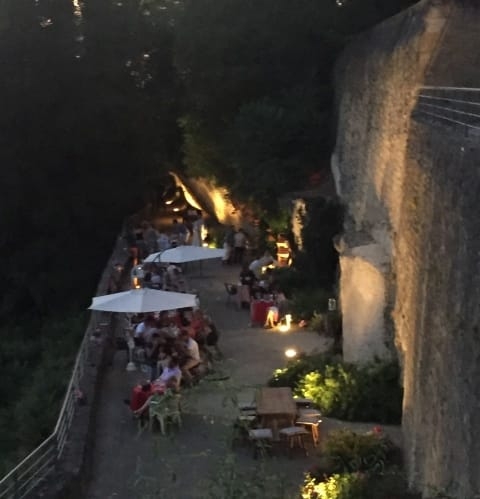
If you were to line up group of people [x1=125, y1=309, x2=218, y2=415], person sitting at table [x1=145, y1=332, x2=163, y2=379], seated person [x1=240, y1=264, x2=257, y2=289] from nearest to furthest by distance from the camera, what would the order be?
group of people [x1=125, y1=309, x2=218, y2=415] < person sitting at table [x1=145, y1=332, x2=163, y2=379] < seated person [x1=240, y1=264, x2=257, y2=289]

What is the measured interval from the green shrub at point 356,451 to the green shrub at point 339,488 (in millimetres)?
345

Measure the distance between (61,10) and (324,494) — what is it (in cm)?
1944

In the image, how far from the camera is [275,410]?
32.0ft

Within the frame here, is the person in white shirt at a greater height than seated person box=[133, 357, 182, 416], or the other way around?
the person in white shirt

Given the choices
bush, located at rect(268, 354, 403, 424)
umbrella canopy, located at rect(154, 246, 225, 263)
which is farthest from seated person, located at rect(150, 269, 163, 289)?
bush, located at rect(268, 354, 403, 424)

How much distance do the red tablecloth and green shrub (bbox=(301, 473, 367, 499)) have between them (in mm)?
7138

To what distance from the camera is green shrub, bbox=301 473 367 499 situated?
7703 mm

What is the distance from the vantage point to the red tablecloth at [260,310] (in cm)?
1541

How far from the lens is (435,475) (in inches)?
257

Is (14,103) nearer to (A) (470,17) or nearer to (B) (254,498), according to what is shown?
(A) (470,17)

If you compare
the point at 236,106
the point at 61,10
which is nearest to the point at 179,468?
the point at 236,106

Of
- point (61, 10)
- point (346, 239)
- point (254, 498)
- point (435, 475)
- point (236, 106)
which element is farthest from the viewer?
point (61, 10)

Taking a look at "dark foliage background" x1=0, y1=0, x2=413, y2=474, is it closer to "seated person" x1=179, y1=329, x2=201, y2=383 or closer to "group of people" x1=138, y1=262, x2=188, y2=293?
"group of people" x1=138, y1=262, x2=188, y2=293

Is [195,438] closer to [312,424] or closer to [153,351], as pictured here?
[312,424]
